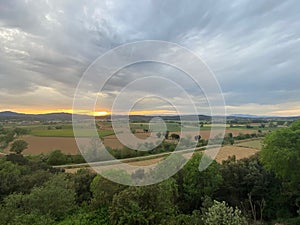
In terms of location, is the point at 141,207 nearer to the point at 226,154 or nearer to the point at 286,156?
the point at 286,156

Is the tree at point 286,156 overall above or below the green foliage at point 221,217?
above

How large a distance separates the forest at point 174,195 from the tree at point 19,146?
6.11 meters

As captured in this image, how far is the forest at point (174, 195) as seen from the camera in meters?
11.5

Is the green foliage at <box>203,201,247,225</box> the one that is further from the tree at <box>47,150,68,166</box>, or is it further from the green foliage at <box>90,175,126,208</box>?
the tree at <box>47,150,68,166</box>

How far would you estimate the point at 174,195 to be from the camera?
17.8 meters

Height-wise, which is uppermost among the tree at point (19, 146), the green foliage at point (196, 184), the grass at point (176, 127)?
the grass at point (176, 127)

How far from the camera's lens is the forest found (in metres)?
11.5

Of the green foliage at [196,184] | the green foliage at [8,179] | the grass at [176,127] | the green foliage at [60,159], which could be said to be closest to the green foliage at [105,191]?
the grass at [176,127]

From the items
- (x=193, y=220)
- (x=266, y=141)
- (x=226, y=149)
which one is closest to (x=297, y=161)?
(x=266, y=141)

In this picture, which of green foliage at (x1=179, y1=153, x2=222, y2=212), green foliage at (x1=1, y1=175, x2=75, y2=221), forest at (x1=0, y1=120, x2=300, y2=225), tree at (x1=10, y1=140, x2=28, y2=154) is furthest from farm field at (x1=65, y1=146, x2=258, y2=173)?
A: tree at (x1=10, y1=140, x2=28, y2=154)

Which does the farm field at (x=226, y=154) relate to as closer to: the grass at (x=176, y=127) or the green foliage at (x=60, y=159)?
the green foliage at (x=60, y=159)

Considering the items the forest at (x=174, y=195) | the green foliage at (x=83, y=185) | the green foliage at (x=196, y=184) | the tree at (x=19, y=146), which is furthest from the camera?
the tree at (x=19, y=146)

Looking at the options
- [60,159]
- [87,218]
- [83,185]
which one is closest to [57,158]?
[60,159]

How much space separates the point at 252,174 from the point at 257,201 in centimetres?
204
